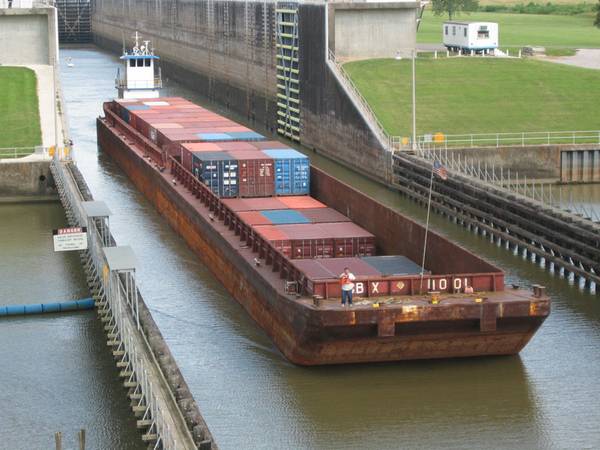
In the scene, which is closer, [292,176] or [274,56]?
[292,176]

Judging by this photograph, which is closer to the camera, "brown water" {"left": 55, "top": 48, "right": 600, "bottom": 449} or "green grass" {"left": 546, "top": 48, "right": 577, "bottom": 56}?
"brown water" {"left": 55, "top": 48, "right": 600, "bottom": 449}

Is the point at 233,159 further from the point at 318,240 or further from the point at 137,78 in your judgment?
the point at 137,78

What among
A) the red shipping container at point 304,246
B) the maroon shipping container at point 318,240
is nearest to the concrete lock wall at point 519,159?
the maroon shipping container at point 318,240

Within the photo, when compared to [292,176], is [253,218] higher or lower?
lower

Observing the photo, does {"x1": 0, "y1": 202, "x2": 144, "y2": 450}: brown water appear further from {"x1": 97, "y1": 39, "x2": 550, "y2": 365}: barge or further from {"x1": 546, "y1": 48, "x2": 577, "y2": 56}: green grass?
{"x1": 546, "y1": 48, "x2": 577, "y2": 56}: green grass

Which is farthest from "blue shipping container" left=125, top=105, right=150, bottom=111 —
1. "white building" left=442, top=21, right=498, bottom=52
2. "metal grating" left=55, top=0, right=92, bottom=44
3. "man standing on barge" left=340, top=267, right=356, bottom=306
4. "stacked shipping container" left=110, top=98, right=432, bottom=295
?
"metal grating" left=55, top=0, right=92, bottom=44

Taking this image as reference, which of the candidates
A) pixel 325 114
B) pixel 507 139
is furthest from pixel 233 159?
pixel 325 114

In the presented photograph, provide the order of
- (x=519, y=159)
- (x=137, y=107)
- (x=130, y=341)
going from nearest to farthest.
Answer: (x=130, y=341) → (x=519, y=159) → (x=137, y=107)
